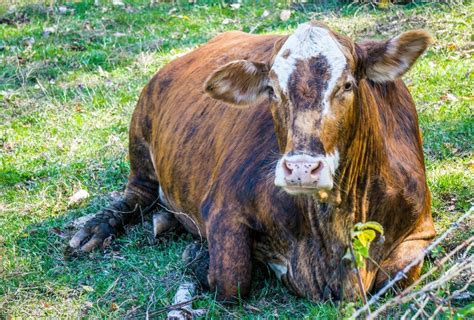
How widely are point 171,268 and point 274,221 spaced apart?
1.03 metres

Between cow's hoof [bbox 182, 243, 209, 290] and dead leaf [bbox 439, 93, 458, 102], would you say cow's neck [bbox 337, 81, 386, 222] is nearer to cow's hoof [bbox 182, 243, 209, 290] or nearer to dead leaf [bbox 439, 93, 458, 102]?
cow's hoof [bbox 182, 243, 209, 290]

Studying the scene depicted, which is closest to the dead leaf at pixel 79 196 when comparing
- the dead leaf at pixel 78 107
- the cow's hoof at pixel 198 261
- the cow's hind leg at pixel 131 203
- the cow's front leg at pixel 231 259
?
the cow's hind leg at pixel 131 203

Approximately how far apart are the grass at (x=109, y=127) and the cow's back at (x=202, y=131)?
0.48 meters

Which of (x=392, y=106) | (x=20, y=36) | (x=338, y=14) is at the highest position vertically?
(x=392, y=106)

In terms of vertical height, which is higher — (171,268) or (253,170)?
(253,170)

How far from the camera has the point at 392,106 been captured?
522cm

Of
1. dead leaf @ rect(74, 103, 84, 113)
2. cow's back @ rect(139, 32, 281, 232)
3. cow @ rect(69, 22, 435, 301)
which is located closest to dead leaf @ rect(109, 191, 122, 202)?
cow's back @ rect(139, 32, 281, 232)

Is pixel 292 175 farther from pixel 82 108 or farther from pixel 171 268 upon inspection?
pixel 82 108

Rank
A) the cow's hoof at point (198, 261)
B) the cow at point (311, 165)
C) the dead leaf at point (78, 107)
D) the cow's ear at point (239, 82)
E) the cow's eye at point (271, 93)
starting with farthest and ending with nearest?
the dead leaf at point (78, 107) < the cow's hoof at point (198, 261) < the cow's ear at point (239, 82) < the cow's eye at point (271, 93) < the cow at point (311, 165)

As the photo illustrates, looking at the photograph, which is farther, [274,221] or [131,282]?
[131,282]

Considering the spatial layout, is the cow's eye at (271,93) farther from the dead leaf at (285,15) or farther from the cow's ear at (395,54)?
the dead leaf at (285,15)

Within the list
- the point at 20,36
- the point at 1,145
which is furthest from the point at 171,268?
the point at 20,36

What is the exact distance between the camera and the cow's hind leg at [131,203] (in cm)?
631

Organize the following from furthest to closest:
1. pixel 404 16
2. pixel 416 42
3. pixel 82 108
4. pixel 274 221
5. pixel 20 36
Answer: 1. pixel 20 36
2. pixel 404 16
3. pixel 82 108
4. pixel 274 221
5. pixel 416 42
